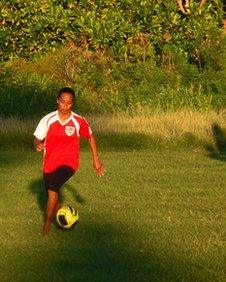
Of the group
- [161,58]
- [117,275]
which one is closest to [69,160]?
[117,275]

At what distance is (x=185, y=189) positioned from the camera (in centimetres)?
1384

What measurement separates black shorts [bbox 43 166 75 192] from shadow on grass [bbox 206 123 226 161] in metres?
8.67

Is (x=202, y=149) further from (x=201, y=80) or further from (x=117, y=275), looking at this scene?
(x=117, y=275)

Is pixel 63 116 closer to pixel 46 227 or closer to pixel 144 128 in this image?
pixel 46 227

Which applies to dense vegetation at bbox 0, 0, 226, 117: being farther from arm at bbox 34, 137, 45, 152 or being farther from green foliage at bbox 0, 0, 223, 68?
arm at bbox 34, 137, 45, 152

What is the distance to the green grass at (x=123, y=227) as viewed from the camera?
8.32m

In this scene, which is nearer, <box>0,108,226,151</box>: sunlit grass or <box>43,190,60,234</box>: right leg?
<box>43,190,60,234</box>: right leg

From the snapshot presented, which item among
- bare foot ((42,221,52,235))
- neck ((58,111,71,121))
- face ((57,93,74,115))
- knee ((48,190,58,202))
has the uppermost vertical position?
face ((57,93,74,115))

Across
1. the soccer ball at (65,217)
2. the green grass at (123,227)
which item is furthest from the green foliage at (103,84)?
the soccer ball at (65,217)

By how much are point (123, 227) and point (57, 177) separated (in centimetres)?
102

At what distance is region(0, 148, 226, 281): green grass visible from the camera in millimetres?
8320

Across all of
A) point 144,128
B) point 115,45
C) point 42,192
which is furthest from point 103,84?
point 42,192

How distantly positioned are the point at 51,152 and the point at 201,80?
63.4 feet

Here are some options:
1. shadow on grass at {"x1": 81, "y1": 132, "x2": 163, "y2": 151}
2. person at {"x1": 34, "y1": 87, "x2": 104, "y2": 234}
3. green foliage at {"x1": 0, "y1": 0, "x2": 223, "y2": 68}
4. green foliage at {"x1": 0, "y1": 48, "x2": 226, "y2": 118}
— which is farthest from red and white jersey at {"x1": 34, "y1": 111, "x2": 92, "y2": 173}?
green foliage at {"x1": 0, "y1": 0, "x2": 223, "y2": 68}
